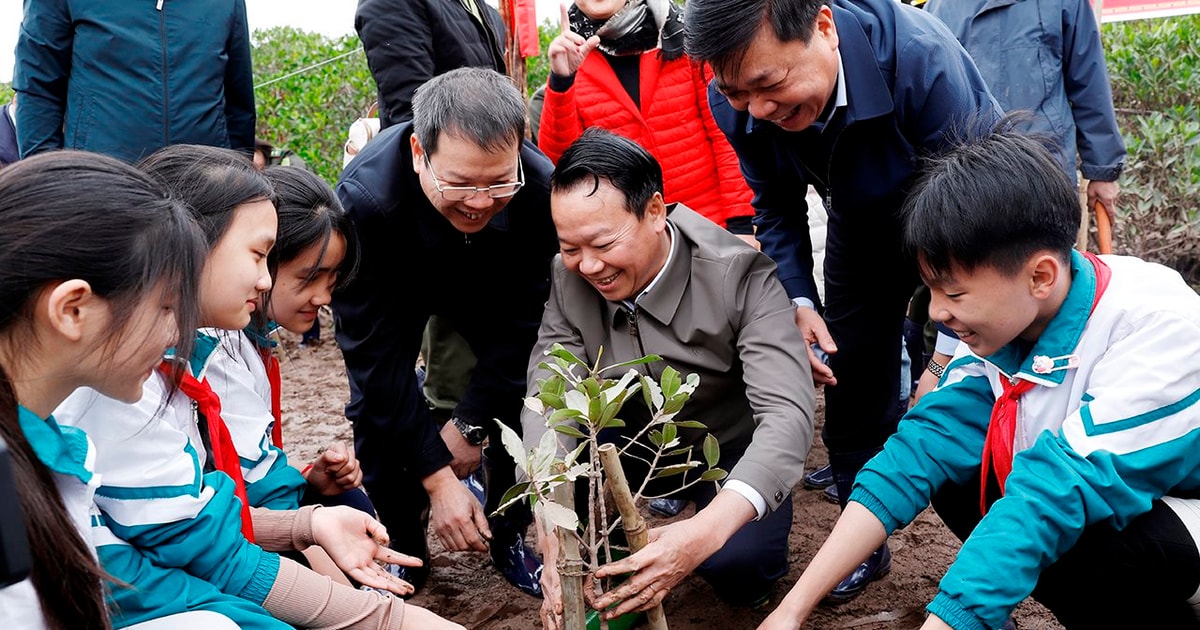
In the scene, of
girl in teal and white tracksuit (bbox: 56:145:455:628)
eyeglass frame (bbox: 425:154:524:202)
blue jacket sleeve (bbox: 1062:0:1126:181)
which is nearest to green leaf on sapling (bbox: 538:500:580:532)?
girl in teal and white tracksuit (bbox: 56:145:455:628)

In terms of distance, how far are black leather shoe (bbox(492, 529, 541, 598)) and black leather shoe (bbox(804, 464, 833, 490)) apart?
1.06 meters

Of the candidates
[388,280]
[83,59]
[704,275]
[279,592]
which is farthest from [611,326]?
[83,59]

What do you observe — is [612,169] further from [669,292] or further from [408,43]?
[408,43]

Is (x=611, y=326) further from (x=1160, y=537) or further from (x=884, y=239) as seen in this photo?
(x=1160, y=537)

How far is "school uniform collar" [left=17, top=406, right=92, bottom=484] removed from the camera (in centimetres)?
148

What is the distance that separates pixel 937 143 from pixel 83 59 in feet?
9.41

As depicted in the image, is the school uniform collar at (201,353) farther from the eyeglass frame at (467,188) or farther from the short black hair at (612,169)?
the short black hair at (612,169)

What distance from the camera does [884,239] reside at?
9.12ft

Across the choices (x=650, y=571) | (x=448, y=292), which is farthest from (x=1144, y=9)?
(x=650, y=571)

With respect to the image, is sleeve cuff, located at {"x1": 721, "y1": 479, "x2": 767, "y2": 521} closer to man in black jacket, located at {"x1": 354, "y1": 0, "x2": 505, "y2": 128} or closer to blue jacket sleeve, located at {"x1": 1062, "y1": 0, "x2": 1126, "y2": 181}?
man in black jacket, located at {"x1": 354, "y1": 0, "x2": 505, "y2": 128}

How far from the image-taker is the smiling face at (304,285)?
2.47 m

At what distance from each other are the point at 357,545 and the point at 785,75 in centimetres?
146

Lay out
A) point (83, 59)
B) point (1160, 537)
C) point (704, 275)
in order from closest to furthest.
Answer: point (1160, 537) < point (704, 275) < point (83, 59)

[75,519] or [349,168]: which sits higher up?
[349,168]
